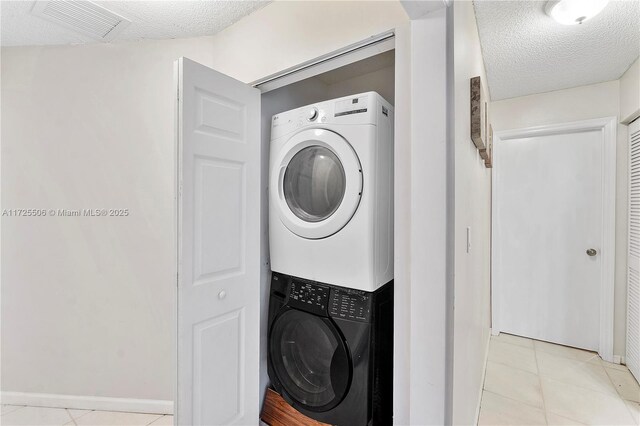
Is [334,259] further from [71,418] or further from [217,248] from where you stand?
[71,418]

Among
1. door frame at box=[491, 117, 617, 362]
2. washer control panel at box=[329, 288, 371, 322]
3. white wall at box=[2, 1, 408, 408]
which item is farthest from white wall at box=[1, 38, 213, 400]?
door frame at box=[491, 117, 617, 362]

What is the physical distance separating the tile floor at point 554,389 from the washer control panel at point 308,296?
126cm

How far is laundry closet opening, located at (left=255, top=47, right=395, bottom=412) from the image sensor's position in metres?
1.79

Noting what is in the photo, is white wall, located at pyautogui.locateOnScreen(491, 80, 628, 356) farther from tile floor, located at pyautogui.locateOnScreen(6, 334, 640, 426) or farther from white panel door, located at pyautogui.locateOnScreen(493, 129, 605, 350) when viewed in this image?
tile floor, located at pyautogui.locateOnScreen(6, 334, 640, 426)

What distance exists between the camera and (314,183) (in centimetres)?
164

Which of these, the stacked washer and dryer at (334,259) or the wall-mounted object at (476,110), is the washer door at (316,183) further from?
the wall-mounted object at (476,110)

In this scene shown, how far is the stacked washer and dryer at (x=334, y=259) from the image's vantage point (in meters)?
1.40

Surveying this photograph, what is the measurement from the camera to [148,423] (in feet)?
6.08

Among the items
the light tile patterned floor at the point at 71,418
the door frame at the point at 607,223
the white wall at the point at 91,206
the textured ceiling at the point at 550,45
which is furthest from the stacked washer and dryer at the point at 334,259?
the door frame at the point at 607,223

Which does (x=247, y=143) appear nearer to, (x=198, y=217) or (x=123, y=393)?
(x=198, y=217)

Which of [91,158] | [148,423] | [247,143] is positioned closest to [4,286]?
[91,158]

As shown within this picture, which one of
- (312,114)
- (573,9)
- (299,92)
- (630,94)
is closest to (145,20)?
(299,92)

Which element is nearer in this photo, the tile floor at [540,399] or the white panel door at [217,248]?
the white panel door at [217,248]

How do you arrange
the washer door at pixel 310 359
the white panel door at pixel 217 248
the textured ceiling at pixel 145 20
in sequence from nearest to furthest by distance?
the white panel door at pixel 217 248, the washer door at pixel 310 359, the textured ceiling at pixel 145 20
